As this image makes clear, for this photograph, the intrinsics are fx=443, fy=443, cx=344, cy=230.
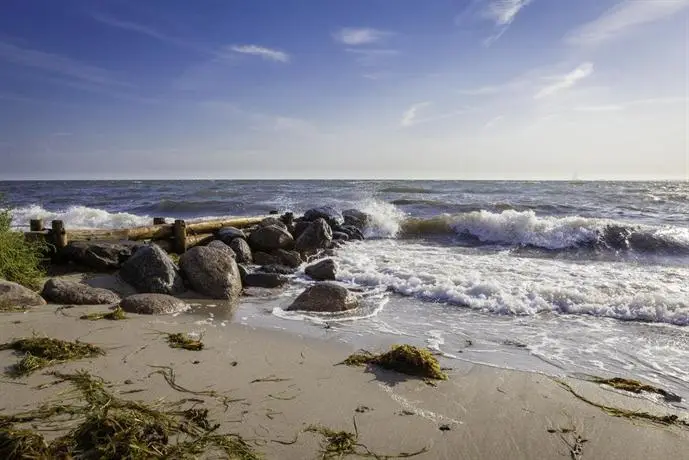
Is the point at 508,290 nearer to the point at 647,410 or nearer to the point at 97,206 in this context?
the point at 647,410

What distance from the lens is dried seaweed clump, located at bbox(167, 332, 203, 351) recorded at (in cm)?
446

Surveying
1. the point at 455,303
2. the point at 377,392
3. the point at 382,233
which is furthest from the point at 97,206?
the point at 377,392

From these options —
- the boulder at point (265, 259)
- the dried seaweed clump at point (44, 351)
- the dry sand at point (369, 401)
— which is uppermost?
the dried seaweed clump at point (44, 351)

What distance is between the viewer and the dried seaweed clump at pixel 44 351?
3676mm

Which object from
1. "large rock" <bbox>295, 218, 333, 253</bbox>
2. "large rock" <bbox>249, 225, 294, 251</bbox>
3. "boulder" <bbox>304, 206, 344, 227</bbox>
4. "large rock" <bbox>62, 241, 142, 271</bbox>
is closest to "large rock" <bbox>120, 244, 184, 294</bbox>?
"large rock" <bbox>62, 241, 142, 271</bbox>

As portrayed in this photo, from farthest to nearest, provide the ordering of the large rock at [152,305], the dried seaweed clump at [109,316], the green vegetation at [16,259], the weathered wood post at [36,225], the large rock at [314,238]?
the large rock at [314,238], the weathered wood post at [36,225], the green vegetation at [16,259], the large rock at [152,305], the dried seaweed clump at [109,316]

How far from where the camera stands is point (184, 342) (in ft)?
15.0

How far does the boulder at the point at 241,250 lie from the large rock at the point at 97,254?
92.6 inches

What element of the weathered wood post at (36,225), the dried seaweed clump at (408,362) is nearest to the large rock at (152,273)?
the weathered wood post at (36,225)

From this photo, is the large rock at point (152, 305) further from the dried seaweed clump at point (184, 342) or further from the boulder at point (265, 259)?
the boulder at point (265, 259)

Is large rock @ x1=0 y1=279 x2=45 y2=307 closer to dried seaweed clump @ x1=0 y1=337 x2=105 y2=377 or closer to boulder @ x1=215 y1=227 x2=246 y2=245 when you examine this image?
dried seaweed clump @ x1=0 y1=337 x2=105 y2=377

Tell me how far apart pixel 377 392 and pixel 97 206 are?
1057 inches

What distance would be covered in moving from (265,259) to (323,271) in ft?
7.38

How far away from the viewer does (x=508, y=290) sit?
7.29 meters
